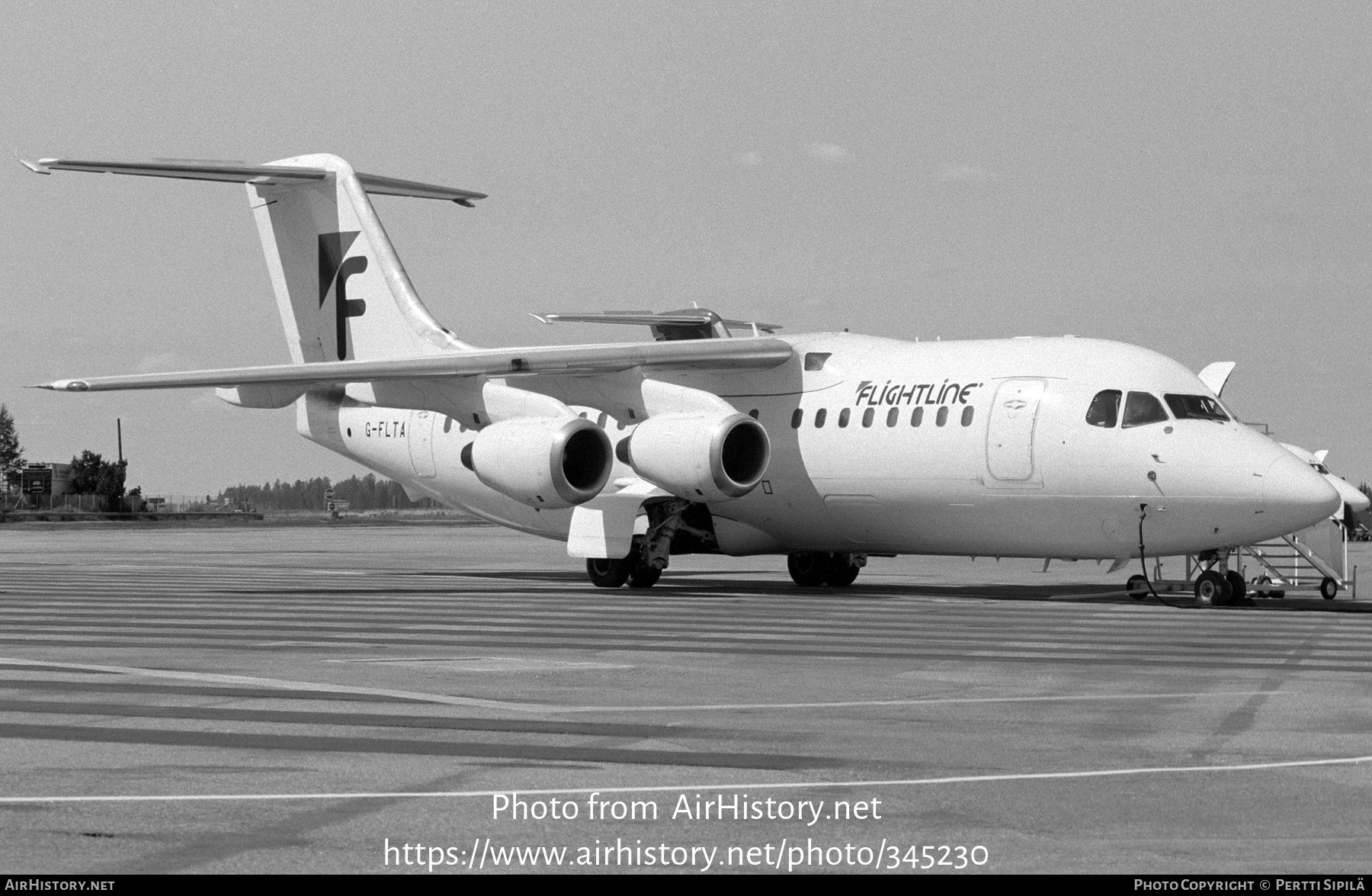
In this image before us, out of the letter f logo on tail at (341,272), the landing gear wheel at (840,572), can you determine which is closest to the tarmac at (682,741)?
the landing gear wheel at (840,572)

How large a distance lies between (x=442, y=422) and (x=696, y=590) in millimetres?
5601

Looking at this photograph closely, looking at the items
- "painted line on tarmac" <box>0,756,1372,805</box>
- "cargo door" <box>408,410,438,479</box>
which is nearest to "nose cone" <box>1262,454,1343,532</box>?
"painted line on tarmac" <box>0,756,1372,805</box>

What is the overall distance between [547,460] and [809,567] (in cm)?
535

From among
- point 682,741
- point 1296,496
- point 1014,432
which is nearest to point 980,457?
point 1014,432

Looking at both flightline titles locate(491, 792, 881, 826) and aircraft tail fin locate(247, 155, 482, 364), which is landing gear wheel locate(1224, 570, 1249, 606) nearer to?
aircraft tail fin locate(247, 155, 482, 364)

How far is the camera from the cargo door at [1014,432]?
21.6 m

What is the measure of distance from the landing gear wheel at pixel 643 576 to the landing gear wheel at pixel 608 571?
10 centimetres

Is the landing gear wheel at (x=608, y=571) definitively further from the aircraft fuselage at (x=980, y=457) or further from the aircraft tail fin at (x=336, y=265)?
the aircraft tail fin at (x=336, y=265)

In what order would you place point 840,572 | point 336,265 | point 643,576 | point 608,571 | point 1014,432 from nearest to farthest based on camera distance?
point 1014,432 → point 643,576 → point 608,571 → point 840,572 → point 336,265

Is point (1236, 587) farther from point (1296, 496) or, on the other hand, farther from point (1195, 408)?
point (1195, 408)

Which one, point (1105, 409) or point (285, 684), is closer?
point (285, 684)

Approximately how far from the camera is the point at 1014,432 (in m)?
21.7
